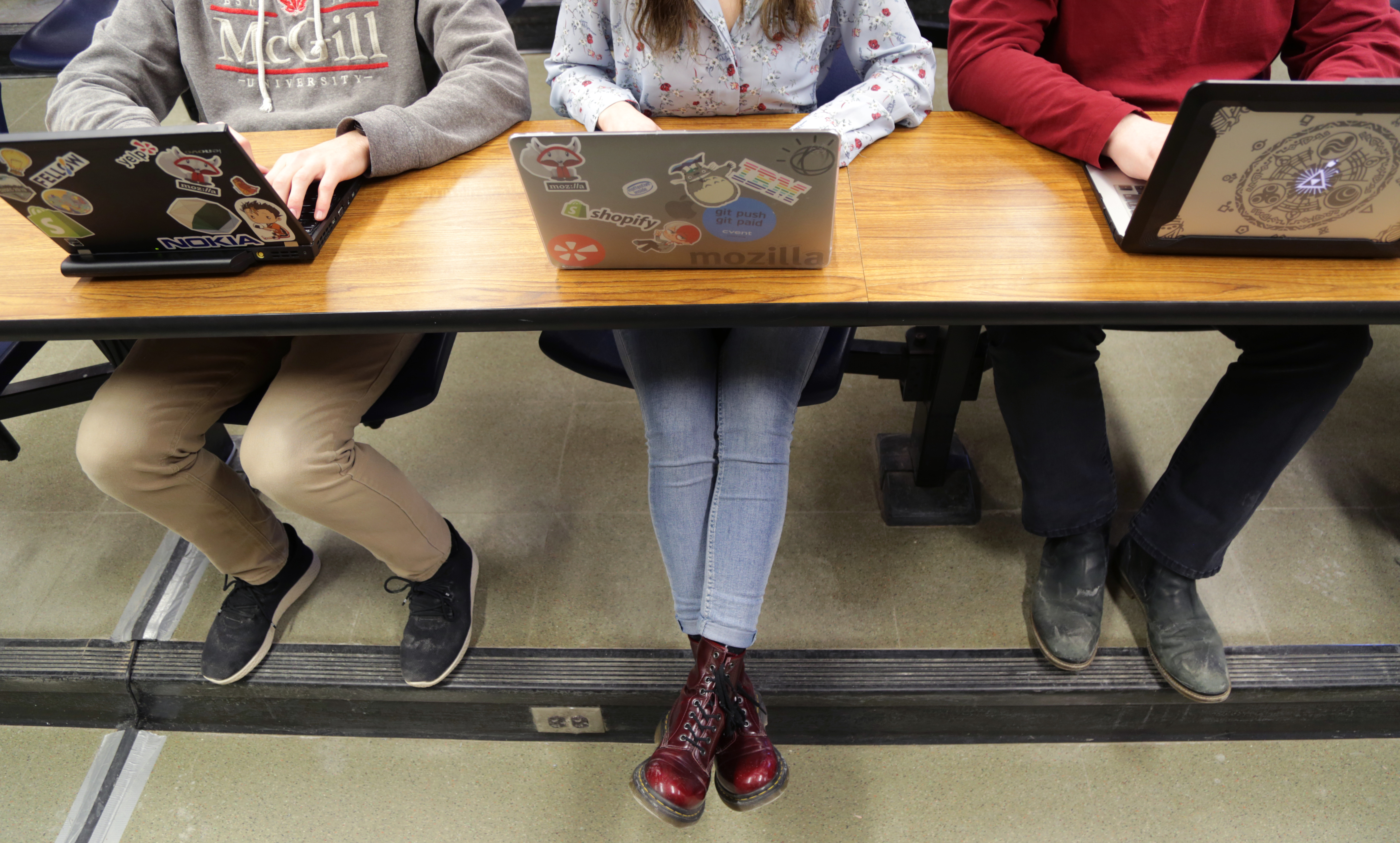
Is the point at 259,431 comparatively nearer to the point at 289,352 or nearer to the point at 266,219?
the point at 289,352

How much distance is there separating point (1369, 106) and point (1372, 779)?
1183 mm

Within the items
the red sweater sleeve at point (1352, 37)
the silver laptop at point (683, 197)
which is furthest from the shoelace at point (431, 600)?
the red sweater sleeve at point (1352, 37)

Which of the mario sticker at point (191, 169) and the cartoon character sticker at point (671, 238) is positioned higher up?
the mario sticker at point (191, 169)

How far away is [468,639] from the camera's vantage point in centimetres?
153

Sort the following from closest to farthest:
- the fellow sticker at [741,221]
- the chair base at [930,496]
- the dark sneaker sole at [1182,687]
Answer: the fellow sticker at [741,221] < the dark sneaker sole at [1182,687] < the chair base at [930,496]

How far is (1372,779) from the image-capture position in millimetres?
1399

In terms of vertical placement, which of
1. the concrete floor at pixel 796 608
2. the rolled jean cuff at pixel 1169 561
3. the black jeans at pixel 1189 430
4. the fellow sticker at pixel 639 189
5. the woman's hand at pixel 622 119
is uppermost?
the fellow sticker at pixel 639 189

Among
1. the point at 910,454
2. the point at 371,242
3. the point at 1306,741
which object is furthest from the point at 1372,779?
the point at 371,242

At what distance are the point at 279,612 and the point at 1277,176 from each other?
168 centimetres

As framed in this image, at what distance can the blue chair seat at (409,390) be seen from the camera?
1.31 meters

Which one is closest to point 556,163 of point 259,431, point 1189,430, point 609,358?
point 609,358

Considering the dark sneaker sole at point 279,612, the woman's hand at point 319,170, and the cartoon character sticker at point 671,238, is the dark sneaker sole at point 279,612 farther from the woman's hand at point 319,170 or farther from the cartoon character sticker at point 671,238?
the cartoon character sticker at point 671,238

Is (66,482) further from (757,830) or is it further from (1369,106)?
(1369,106)

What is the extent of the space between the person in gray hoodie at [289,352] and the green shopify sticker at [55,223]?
213 millimetres
